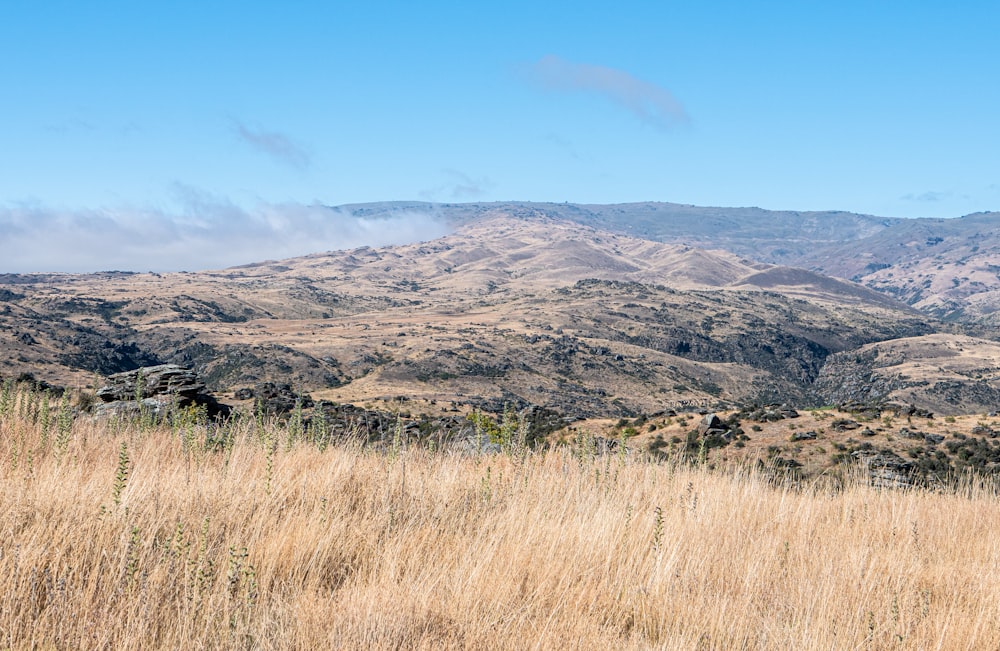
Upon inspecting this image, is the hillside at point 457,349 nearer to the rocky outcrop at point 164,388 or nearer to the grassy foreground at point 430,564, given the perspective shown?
the rocky outcrop at point 164,388

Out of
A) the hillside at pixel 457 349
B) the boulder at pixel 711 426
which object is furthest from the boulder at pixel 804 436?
the hillside at pixel 457 349

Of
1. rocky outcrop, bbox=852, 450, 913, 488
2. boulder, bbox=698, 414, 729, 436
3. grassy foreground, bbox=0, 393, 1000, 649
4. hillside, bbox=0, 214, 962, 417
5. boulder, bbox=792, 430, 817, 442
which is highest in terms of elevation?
grassy foreground, bbox=0, 393, 1000, 649

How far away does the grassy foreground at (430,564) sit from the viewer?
12.5 ft

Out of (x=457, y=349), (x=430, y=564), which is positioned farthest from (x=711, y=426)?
(x=457, y=349)

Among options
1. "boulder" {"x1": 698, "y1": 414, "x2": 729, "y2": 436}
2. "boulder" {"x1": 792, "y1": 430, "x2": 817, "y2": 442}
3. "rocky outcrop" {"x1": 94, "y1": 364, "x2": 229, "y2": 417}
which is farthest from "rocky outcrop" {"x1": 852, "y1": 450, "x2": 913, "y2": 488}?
"rocky outcrop" {"x1": 94, "y1": 364, "x2": 229, "y2": 417}

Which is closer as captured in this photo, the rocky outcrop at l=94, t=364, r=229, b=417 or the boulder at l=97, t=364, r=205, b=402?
the rocky outcrop at l=94, t=364, r=229, b=417

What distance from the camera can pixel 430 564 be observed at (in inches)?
185

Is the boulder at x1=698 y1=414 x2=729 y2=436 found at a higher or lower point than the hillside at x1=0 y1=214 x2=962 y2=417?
higher

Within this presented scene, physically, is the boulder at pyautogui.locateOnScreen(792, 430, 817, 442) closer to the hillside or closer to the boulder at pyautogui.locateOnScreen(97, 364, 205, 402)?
the boulder at pyautogui.locateOnScreen(97, 364, 205, 402)

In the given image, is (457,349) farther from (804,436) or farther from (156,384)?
(156,384)

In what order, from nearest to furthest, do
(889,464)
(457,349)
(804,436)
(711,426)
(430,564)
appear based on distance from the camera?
(430,564) → (889,464) → (804,436) → (711,426) → (457,349)

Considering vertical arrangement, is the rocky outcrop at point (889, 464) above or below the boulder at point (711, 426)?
above

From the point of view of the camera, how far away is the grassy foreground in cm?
382

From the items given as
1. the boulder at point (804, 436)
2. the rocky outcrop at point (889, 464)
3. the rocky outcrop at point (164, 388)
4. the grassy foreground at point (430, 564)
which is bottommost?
the boulder at point (804, 436)
